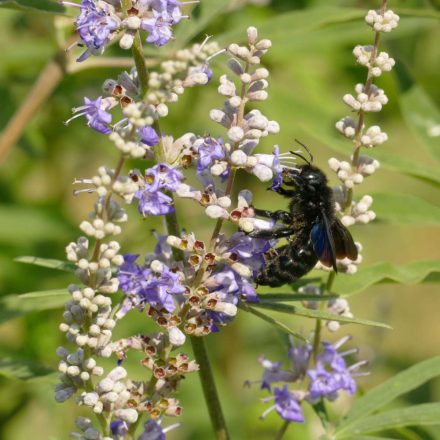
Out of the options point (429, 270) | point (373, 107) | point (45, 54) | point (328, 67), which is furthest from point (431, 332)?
point (373, 107)

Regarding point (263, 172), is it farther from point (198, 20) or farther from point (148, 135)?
point (198, 20)

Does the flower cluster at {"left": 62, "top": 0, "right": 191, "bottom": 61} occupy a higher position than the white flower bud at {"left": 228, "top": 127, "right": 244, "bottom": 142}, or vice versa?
the flower cluster at {"left": 62, "top": 0, "right": 191, "bottom": 61}

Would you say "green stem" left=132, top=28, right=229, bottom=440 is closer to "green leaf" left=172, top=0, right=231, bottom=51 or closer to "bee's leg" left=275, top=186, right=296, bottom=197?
"bee's leg" left=275, top=186, right=296, bottom=197

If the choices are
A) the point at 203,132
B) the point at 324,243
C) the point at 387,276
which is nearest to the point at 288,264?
the point at 324,243

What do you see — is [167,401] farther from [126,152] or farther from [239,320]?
[239,320]

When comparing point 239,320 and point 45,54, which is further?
point 239,320

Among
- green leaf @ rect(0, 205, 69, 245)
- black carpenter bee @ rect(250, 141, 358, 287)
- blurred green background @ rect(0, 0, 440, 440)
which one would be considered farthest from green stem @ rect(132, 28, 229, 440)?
green leaf @ rect(0, 205, 69, 245)

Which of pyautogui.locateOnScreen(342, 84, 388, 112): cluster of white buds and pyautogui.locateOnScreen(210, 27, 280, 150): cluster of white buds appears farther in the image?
pyautogui.locateOnScreen(342, 84, 388, 112): cluster of white buds

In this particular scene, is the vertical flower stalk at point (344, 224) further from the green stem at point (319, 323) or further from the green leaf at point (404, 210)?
the green leaf at point (404, 210)
